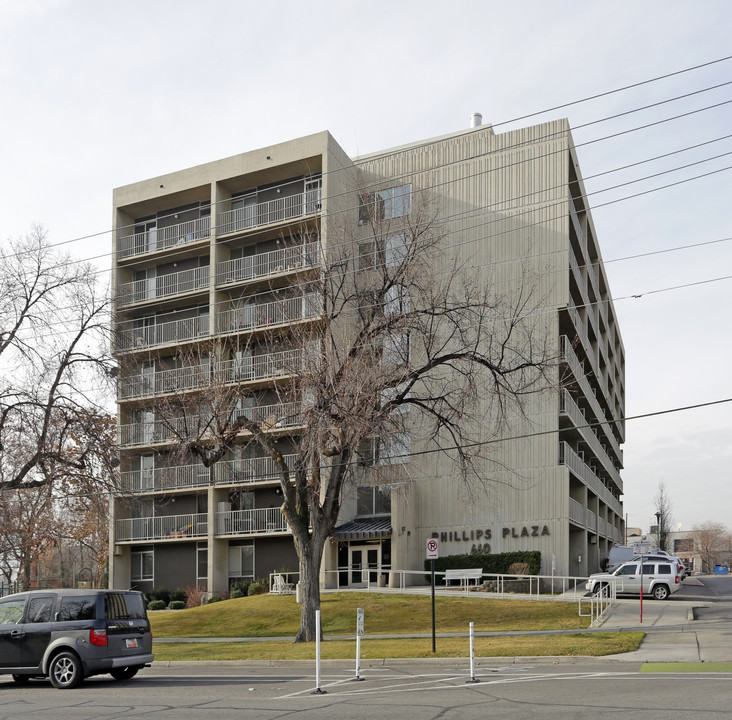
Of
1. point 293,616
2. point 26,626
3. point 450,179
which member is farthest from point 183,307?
point 26,626

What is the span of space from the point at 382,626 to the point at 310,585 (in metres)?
4.68

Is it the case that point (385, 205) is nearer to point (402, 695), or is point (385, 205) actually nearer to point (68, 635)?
point (68, 635)

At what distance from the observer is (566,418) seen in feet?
138

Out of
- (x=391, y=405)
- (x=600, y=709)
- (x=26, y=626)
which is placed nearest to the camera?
(x=600, y=709)

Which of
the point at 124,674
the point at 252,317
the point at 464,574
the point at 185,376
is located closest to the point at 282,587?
the point at 464,574

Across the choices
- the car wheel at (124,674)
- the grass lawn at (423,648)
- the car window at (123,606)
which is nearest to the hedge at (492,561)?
the grass lawn at (423,648)

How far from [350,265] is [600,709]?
740 inches

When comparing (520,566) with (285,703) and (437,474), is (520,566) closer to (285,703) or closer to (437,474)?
(437,474)

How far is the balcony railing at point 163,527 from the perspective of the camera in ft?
148

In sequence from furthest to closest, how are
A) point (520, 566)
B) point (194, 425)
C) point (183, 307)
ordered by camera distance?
point (183, 307) < point (520, 566) < point (194, 425)

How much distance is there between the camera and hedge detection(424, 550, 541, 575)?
127 feet

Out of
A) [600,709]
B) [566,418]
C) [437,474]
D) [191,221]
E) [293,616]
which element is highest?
[191,221]

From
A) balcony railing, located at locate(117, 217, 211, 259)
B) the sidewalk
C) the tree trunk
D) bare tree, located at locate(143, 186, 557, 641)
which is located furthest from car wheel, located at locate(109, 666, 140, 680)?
balcony railing, located at locate(117, 217, 211, 259)

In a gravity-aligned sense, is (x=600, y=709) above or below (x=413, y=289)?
below
